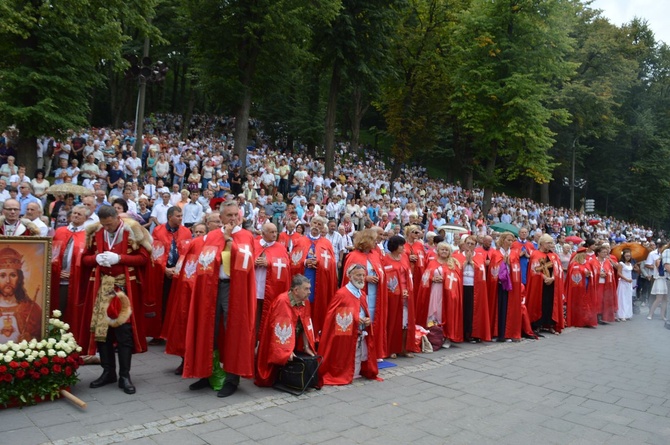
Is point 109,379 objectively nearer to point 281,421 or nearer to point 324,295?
point 281,421

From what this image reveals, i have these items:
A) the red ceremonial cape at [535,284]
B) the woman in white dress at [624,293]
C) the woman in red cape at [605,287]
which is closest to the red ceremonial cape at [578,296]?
the woman in red cape at [605,287]

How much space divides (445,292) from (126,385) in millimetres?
5944

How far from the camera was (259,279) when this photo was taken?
25.1 ft

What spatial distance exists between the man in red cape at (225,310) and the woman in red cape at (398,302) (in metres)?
3.04

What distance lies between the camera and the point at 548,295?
11844mm

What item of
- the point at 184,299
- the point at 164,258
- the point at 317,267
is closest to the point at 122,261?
the point at 184,299

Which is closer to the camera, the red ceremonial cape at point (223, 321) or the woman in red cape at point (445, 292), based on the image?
the red ceremonial cape at point (223, 321)

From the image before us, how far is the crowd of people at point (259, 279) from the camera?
19.7 ft

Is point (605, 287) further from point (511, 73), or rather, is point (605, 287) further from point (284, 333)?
point (511, 73)

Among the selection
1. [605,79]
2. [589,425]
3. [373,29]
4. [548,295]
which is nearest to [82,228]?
[589,425]

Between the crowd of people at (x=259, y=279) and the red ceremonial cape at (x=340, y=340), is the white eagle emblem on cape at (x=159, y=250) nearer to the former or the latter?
the crowd of people at (x=259, y=279)

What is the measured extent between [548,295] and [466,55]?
22.5m

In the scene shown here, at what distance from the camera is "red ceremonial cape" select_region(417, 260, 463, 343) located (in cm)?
984

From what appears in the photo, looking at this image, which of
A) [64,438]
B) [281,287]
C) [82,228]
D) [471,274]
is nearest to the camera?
[64,438]
